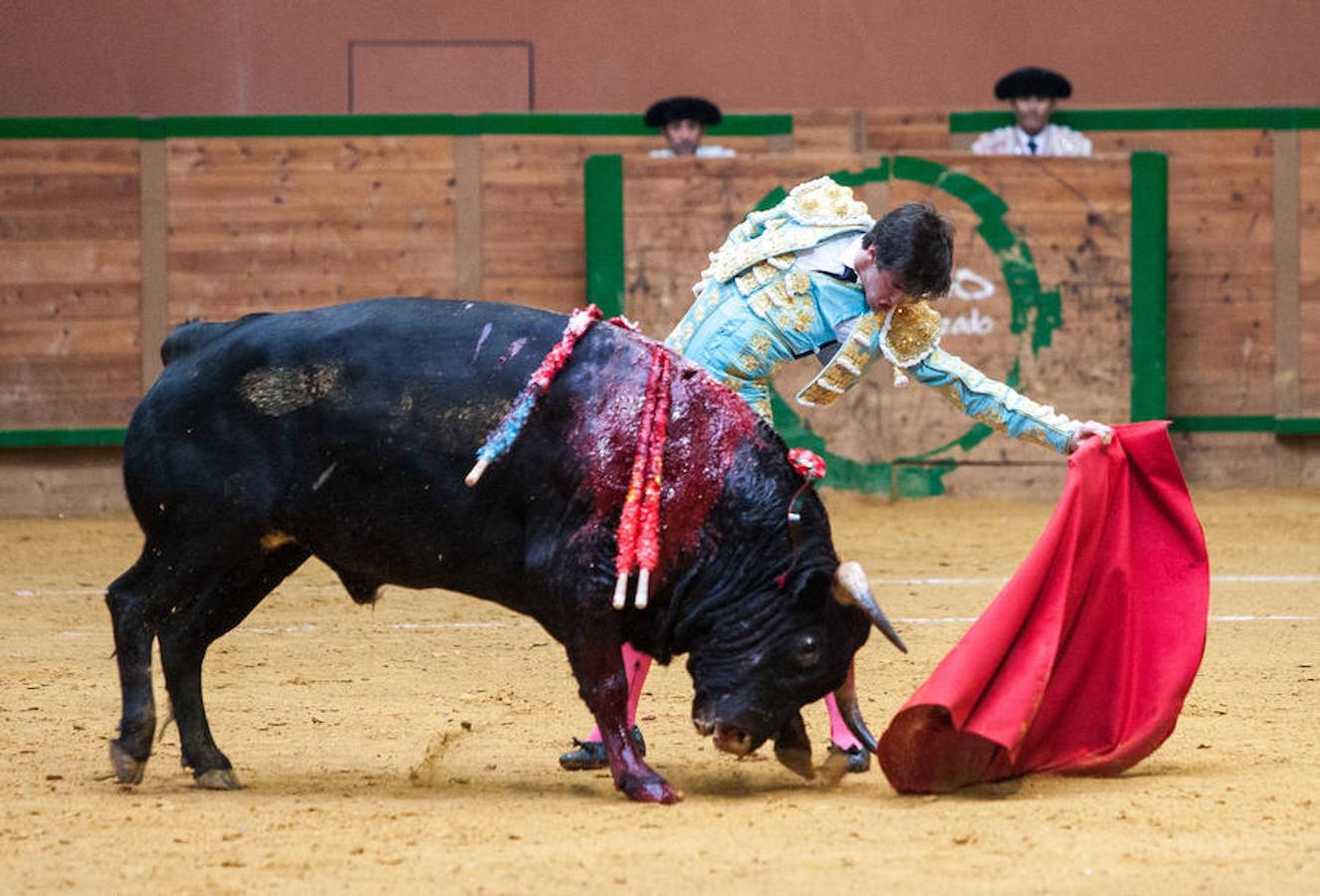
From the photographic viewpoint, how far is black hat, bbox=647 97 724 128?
10.8m

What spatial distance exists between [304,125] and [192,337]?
20.9 feet

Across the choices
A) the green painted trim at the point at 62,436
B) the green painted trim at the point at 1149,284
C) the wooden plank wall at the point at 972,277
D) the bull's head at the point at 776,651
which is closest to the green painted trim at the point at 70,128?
the green painted trim at the point at 62,436

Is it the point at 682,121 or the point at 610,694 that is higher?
Answer: the point at 682,121

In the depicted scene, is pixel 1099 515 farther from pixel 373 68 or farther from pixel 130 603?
pixel 373 68

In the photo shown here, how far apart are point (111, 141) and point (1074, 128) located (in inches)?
208

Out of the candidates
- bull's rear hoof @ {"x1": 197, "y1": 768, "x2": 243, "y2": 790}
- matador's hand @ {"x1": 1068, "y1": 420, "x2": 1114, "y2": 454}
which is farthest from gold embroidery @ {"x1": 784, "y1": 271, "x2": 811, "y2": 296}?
bull's rear hoof @ {"x1": 197, "y1": 768, "x2": 243, "y2": 790}

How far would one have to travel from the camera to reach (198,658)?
4688mm

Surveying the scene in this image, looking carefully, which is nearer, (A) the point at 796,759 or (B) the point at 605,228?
(A) the point at 796,759

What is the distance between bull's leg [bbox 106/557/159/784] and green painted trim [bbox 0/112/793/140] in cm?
651

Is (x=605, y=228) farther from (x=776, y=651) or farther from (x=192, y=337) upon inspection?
(x=776, y=651)

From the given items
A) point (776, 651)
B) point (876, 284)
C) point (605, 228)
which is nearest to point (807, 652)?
point (776, 651)

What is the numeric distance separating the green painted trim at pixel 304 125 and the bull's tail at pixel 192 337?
6219mm

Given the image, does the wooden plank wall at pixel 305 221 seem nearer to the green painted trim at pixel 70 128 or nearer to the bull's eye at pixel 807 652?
the green painted trim at pixel 70 128

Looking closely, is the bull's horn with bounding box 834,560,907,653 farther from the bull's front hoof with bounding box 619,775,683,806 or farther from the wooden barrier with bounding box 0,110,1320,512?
the wooden barrier with bounding box 0,110,1320,512
